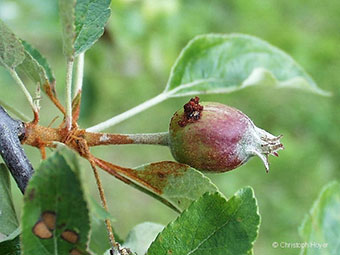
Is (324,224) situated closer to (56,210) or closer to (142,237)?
(142,237)

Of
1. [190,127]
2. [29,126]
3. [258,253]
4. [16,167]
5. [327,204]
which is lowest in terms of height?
[16,167]

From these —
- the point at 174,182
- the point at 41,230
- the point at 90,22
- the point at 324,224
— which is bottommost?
the point at 41,230

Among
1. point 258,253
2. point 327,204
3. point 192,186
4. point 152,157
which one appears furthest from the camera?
point 152,157

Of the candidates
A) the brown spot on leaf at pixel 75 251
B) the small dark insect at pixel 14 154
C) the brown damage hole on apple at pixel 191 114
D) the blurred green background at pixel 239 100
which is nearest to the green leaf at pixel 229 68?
the brown damage hole on apple at pixel 191 114

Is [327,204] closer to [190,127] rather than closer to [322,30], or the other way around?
[190,127]

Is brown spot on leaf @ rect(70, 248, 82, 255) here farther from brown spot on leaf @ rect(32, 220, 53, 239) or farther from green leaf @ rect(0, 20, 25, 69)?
green leaf @ rect(0, 20, 25, 69)

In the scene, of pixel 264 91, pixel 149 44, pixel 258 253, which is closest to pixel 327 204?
pixel 149 44

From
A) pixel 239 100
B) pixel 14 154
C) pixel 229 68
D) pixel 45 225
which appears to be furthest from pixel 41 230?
pixel 239 100

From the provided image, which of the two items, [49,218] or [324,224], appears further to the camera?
[324,224]
